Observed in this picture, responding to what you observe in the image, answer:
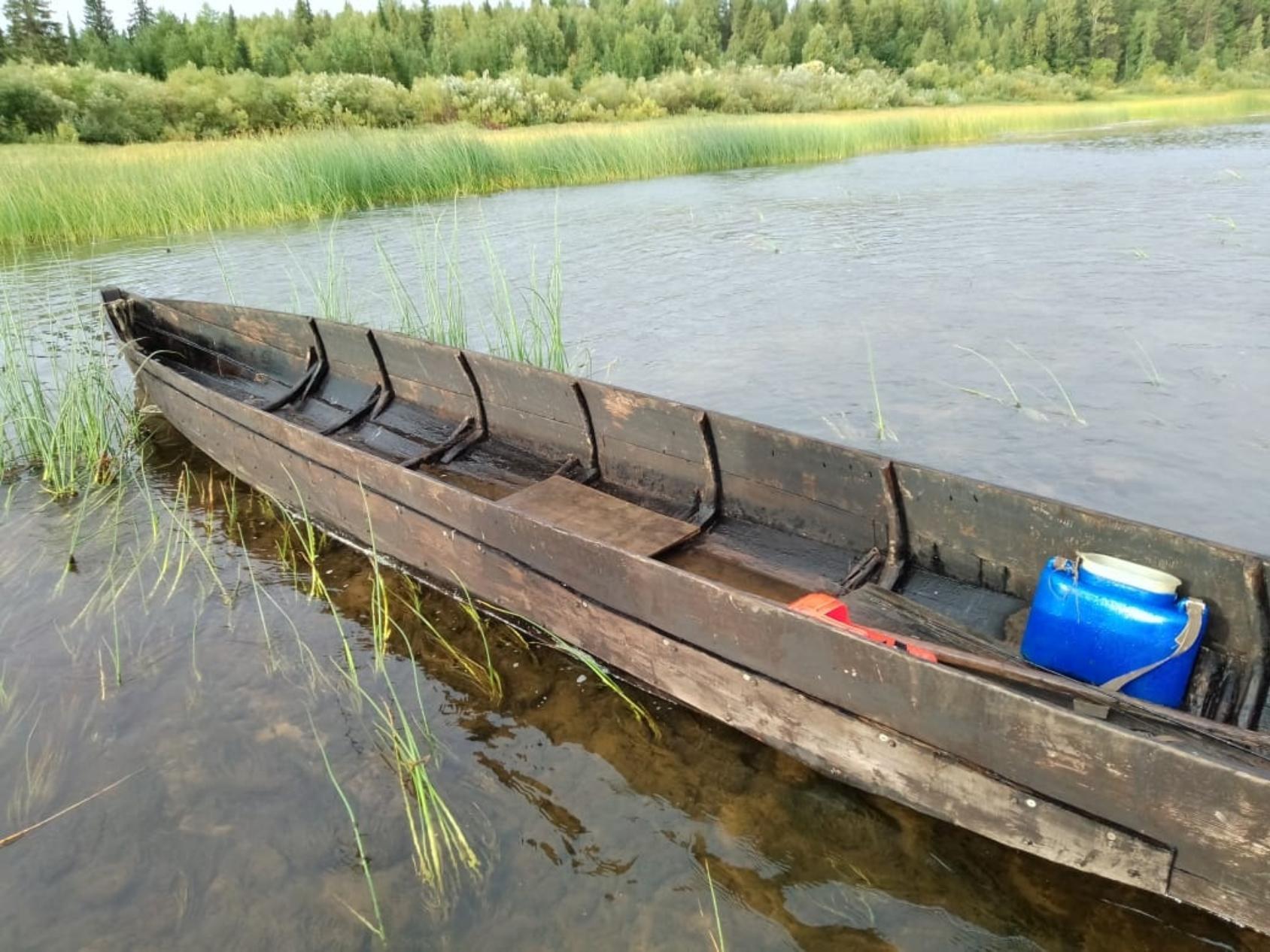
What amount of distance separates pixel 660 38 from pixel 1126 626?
51996 millimetres

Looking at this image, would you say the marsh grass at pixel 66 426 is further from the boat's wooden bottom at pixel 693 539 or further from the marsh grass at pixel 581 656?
the marsh grass at pixel 581 656

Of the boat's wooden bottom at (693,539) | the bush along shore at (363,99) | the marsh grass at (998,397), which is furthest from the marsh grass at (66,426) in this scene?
the bush along shore at (363,99)

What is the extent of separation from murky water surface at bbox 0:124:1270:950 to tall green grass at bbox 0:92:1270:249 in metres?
4.68

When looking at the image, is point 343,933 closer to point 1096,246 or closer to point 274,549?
point 274,549

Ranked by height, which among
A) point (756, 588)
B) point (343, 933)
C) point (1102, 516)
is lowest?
point (343, 933)

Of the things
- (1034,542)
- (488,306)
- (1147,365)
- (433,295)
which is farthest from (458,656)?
(488,306)

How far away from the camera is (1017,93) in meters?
46.6

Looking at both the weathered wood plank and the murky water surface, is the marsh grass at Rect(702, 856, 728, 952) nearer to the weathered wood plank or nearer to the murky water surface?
the murky water surface

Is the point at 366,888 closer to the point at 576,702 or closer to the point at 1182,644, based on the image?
the point at 576,702

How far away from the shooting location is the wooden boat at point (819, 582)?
99.7 inches

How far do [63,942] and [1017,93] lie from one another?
53.7m

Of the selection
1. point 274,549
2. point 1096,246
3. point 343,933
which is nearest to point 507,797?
point 343,933

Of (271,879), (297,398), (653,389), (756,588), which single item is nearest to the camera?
(271,879)

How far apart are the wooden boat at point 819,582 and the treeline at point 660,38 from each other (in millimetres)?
30591
